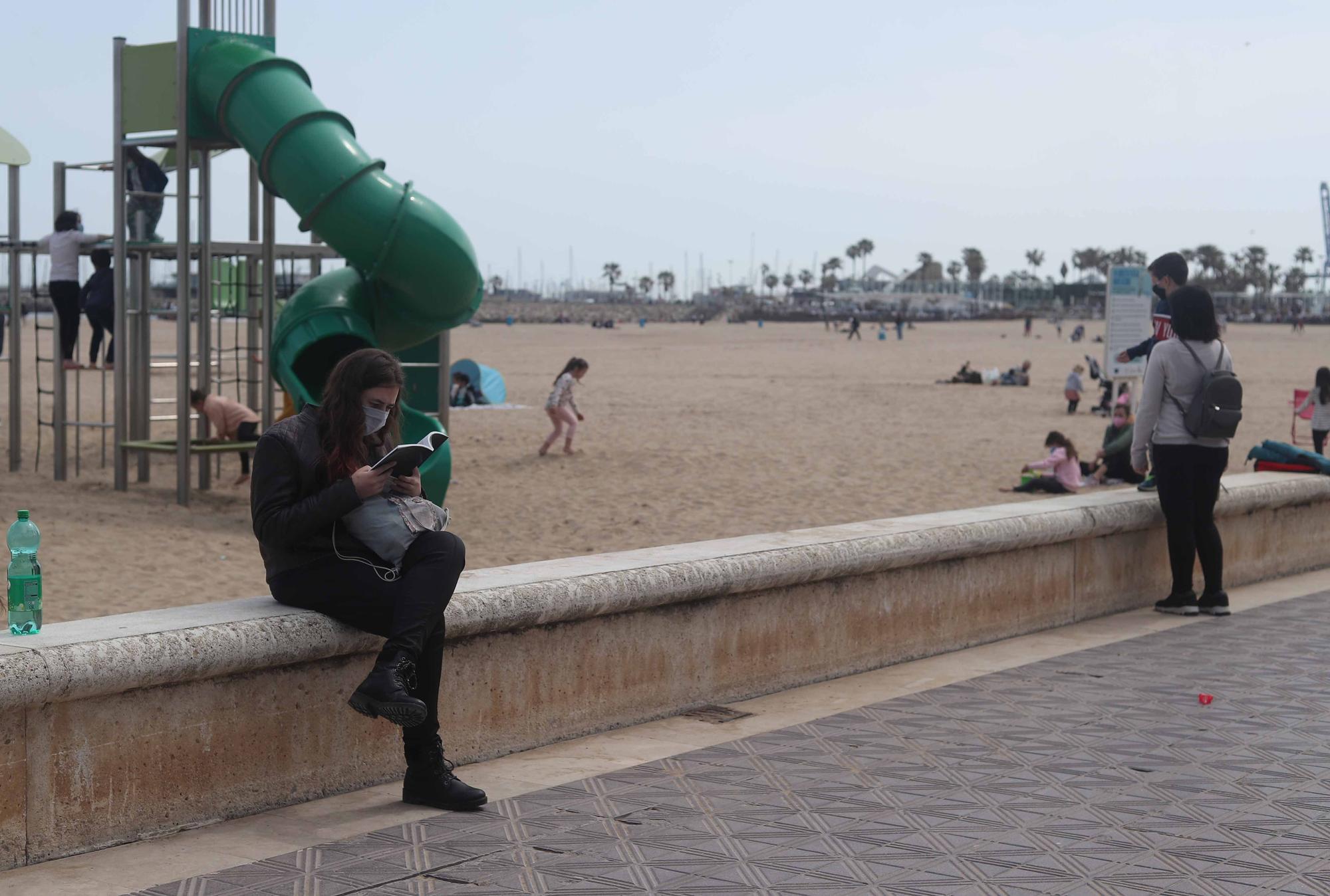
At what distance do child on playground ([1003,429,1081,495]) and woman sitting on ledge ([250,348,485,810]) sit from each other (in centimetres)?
1154

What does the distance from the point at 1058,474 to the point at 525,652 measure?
36.7ft

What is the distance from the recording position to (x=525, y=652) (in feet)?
16.2

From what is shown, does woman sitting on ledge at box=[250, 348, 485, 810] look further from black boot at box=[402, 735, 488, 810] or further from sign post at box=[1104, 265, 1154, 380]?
sign post at box=[1104, 265, 1154, 380]

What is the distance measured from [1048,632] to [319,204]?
684 cm

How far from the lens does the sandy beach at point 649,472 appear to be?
35.3ft

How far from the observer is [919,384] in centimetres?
3275

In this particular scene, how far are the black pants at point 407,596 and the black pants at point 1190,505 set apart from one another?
4.46m

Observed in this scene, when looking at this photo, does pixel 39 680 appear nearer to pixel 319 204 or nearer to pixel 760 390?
pixel 319 204

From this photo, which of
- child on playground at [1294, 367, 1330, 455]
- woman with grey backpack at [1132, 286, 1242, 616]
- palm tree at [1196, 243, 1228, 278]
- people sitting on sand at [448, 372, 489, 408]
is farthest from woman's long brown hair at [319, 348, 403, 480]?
palm tree at [1196, 243, 1228, 278]

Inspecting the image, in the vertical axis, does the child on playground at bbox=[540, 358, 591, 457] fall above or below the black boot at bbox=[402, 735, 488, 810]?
above

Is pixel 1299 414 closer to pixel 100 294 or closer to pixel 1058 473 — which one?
pixel 1058 473

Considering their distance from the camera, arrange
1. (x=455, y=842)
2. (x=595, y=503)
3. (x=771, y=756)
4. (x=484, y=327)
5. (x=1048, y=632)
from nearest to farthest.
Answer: (x=455, y=842)
(x=771, y=756)
(x=1048, y=632)
(x=595, y=503)
(x=484, y=327)

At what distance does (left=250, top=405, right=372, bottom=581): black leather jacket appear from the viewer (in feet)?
13.9

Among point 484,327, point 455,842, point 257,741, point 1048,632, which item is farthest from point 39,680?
point 484,327
